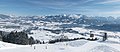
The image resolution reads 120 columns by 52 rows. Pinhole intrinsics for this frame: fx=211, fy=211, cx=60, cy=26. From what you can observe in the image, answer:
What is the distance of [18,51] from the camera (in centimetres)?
4172

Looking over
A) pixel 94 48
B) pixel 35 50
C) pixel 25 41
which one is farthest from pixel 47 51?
pixel 25 41

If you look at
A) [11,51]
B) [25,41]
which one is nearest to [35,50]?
[11,51]

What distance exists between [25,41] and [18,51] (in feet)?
122

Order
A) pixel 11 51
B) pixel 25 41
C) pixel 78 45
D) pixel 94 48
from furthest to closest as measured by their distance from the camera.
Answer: pixel 25 41
pixel 78 45
pixel 94 48
pixel 11 51

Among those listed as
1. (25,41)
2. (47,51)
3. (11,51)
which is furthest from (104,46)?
(25,41)

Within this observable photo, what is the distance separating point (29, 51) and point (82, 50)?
35.9ft

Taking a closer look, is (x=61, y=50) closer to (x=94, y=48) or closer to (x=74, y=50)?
(x=74, y=50)

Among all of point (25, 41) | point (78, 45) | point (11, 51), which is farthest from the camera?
point (25, 41)

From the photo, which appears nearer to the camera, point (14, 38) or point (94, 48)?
point (94, 48)

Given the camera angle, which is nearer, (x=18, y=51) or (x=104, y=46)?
(x=18, y=51)

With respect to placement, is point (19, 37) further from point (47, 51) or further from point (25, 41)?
point (47, 51)

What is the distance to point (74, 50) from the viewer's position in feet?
144

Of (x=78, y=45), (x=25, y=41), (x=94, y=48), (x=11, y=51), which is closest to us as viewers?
(x=11, y=51)

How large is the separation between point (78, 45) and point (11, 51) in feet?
54.0
